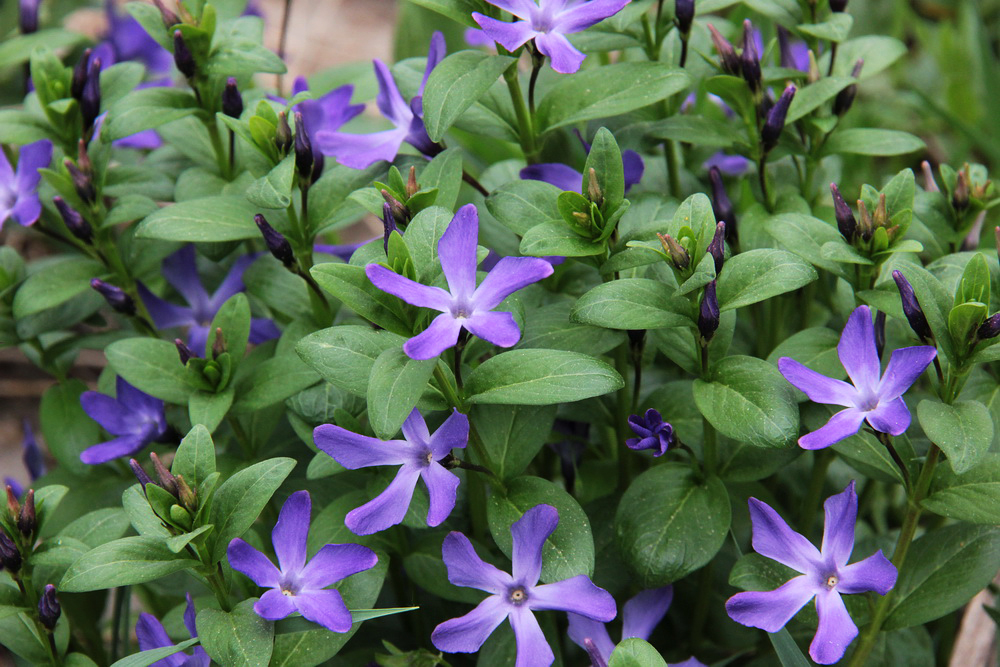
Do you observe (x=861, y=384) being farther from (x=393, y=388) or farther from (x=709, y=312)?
(x=393, y=388)

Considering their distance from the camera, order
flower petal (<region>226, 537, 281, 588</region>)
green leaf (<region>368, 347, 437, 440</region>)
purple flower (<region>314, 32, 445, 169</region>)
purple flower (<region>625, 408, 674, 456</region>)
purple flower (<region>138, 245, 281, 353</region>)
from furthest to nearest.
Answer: purple flower (<region>138, 245, 281, 353</region>), purple flower (<region>314, 32, 445, 169</region>), purple flower (<region>625, 408, 674, 456</region>), flower petal (<region>226, 537, 281, 588</region>), green leaf (<region>368, 347, 437, 440</region>)

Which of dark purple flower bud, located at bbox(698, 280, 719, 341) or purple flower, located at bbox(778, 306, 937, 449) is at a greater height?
dark purple flower bud, located at bbox(698, 280, 719, 341)

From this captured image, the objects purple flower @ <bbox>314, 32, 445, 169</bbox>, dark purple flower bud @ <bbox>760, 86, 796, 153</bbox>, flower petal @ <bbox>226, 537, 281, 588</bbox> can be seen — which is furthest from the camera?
purple flower @ <bbox>314, 32, 445, 169</bbox>

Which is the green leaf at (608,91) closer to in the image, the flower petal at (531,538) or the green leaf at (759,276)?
the green leaf at (759,276)

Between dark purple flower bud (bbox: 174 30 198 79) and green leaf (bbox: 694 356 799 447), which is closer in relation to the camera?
green leaf (bbox: 694 356 799 447)

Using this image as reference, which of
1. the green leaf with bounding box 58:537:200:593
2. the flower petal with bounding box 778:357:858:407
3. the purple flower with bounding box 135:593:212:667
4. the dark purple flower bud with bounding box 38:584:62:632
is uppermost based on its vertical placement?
the flower petal with bounding box 778:357:858:407

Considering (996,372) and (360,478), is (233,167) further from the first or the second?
(996,372)

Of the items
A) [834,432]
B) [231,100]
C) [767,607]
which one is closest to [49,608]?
[231,100]

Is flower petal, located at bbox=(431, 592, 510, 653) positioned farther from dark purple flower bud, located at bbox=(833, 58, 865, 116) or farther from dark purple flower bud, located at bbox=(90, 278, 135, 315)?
dark purple flower bud, located at bbox=(833, 58, 865, 116)

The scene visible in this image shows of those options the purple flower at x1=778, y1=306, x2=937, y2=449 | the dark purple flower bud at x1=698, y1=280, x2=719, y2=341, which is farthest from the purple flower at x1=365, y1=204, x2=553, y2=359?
the purple flower at x1=778, y1=306, x2=937, y2=449
